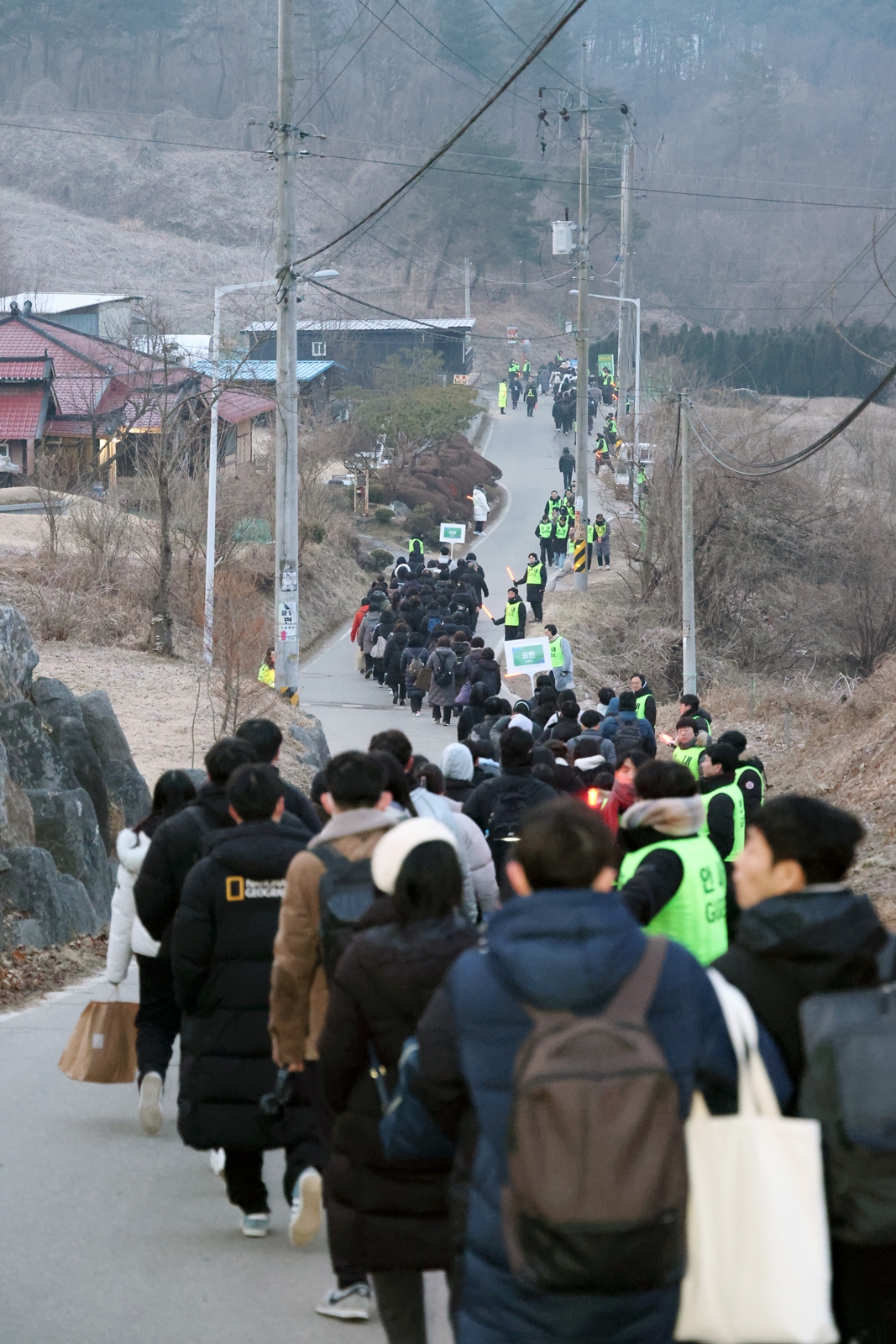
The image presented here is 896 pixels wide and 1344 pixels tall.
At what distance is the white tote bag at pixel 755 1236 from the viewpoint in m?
2.93

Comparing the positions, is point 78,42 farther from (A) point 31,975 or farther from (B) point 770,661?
(A) point 31,975

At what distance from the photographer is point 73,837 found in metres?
11.8

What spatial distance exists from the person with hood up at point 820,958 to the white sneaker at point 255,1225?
2735mm

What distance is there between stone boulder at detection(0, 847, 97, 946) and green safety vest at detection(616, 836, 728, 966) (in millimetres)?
5894

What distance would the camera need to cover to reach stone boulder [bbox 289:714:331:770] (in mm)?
19184

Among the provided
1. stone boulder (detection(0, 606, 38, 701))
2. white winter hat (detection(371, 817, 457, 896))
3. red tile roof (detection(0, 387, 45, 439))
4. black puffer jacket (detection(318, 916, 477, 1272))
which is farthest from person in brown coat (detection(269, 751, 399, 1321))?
red tile roof (detection(0, 387, 45, 439))

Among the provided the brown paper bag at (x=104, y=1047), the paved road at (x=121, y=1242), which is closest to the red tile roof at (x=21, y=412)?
the paved road at (x=121, y=1242)

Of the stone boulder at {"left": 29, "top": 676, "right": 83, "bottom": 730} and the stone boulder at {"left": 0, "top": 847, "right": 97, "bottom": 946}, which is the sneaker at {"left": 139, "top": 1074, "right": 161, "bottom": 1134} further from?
the stone boulder at {"left": 29, "top": 676, "right": 83, "bottom": 730}

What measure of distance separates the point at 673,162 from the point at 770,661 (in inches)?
4262

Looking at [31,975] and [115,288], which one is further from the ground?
[115,288]

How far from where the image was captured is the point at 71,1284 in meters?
5.08

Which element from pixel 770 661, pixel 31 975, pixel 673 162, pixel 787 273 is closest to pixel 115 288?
pixel 787 273

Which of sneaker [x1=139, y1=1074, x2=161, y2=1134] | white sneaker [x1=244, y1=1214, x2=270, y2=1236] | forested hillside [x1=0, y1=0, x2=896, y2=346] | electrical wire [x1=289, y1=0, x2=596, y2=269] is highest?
forested hillside [x1=0, y1=0, x2=896, y2=346]

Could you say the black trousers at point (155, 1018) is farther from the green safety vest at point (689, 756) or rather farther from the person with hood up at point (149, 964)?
the green safety vest at point (689, 756)
